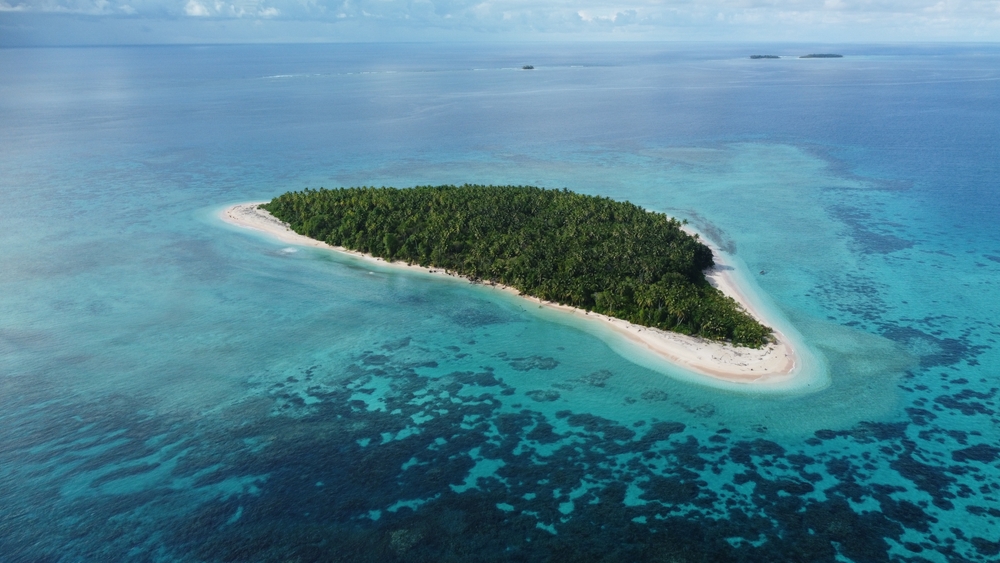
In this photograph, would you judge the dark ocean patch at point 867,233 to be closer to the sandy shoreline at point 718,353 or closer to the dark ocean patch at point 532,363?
the sandy shoreline at point 718,353

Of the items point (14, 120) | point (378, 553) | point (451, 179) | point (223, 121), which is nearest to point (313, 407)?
point (378, 553)

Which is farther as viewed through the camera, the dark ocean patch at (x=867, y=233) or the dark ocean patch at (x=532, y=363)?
the dark ocean patch at (x=867, y=233)

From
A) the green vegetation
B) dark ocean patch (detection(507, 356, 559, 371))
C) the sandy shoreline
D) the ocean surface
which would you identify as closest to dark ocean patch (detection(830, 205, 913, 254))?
the ocean surface

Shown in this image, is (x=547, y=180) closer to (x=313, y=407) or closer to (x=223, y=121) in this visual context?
(x=313, y=407)

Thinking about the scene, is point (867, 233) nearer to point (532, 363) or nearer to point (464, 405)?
point (532, 363)

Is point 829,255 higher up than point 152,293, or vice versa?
point 829,255

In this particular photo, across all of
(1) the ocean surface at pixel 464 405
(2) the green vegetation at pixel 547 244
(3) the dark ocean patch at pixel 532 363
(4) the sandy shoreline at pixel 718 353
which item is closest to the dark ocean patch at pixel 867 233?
(1) the ocean surface at pixel 464 405

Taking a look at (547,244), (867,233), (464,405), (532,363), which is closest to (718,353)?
(532,363)

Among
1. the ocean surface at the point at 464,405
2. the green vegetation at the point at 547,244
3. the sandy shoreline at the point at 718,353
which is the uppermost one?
the green vegetation at the point at 547,244

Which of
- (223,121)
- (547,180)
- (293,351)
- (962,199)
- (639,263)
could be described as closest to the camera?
(293,351)
